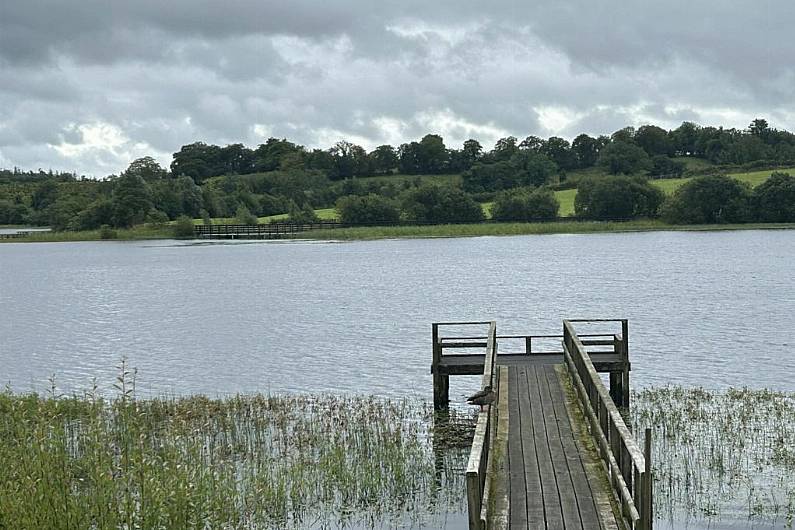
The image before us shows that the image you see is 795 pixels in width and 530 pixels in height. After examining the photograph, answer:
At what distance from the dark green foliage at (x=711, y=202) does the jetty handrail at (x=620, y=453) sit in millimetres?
109489

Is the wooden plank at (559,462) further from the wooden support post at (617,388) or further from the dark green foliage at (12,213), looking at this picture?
the dark green foliage at (12,213)

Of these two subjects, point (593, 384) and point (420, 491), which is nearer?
point (593, 384)

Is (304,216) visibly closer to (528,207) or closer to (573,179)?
(528,207)

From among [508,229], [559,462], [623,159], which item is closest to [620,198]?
[508,229]

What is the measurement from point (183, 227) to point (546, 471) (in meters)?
134

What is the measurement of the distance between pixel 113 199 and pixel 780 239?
92681mm

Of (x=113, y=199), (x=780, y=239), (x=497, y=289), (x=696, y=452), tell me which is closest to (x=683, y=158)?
(x=780, y=239)

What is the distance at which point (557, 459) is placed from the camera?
13914 mm

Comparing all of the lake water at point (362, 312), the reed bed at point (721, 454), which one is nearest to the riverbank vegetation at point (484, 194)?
the lake water at point (362, 312)

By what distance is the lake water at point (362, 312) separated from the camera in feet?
98.3

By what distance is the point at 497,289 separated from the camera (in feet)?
184

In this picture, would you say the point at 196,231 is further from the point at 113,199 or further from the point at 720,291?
the point at 720,291

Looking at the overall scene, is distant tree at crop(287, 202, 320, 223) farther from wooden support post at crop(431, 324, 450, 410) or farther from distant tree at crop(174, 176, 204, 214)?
wooden support post at crop(431, 324, 450, 410)

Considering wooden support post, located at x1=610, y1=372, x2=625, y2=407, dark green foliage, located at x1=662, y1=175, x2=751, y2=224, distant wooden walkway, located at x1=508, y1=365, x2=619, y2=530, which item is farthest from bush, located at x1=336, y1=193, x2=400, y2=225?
distant wooden walkway, located at x1=508, y1=365, x2=619, y2=530
